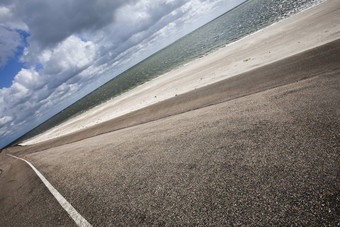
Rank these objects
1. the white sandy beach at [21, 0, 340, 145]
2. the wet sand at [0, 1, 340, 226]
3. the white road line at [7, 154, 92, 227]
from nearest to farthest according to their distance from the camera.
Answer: the wet sand at [0, 1, 340, 226] < the white road line at [7, 154, 92, 227] < the white sandy beach at [21, 0, 340, 145]

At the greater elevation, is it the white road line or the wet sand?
the white road line

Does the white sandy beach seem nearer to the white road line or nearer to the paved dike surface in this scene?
the paved dike surface

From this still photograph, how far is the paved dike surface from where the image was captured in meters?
2.41

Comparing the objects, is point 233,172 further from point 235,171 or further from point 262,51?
point 262,51

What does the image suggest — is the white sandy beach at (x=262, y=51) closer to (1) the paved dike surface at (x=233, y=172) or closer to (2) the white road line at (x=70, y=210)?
(1) the paved dike surface at (x=233, y=172)

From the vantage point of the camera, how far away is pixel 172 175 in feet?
12.5

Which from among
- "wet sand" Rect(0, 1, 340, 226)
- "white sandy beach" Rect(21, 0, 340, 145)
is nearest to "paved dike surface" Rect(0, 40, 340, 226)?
"wet sand" Rect(0, 1, 340, 226)

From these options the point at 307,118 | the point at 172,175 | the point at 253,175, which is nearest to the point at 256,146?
the point at 253,175

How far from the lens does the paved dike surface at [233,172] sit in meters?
2.41

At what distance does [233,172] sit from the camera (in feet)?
10.5

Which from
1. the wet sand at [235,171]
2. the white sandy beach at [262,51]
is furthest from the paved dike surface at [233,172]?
the white sandy beach at [262,51]

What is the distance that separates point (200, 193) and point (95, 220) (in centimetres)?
236

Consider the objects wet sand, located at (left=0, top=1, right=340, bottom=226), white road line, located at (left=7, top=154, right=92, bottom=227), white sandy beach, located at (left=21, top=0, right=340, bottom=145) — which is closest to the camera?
wet sand, located at (left=0, top=1, right=340, bottom=226)

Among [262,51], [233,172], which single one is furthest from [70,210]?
[262,51]
